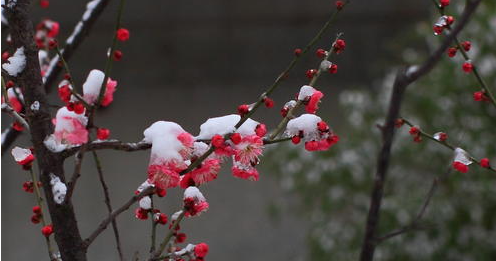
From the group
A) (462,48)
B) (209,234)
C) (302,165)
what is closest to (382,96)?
(302,165)

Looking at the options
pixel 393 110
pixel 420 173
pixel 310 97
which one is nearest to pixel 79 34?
pixel 310 97

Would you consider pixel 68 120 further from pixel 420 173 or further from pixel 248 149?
pixel 420 173

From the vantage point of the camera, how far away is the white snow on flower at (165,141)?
716 mm

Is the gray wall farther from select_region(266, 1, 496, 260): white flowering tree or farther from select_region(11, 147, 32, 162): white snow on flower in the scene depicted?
select_region(11, 147, 32, 162): white snow on flower

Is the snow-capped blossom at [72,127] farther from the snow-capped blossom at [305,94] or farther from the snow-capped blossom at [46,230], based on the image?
the snow-capped blossom at [305,94]

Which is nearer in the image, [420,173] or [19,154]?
[19,154]

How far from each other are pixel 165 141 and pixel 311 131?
16 cm

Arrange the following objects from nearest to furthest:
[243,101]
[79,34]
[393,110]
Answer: [393,110], [79,34], [243,101]

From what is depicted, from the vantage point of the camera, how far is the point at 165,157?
2.34 ft

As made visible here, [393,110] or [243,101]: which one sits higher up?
[393,110]

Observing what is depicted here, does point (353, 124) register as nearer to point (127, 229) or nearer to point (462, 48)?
point (127, 229)

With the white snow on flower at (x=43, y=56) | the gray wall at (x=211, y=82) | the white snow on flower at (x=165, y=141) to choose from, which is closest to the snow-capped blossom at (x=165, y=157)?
the white snow on flower at (x=165, y=141)

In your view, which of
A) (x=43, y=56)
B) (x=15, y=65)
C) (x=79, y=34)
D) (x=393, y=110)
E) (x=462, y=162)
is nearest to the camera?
(x=393, y=110)

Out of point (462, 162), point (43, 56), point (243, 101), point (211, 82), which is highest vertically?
point (43, 56)
